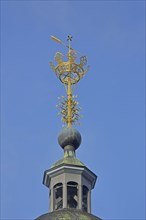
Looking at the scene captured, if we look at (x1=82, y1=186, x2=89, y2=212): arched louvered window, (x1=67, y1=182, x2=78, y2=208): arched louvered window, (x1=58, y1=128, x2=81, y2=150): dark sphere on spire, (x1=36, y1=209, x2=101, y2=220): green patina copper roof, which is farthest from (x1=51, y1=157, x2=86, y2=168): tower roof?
(x1=36, y1=209, x2=101, y2=220): green patina copper roof

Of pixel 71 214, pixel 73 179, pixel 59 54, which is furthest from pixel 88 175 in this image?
pixel 59 54

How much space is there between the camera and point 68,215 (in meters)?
35.2

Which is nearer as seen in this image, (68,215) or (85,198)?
(68,215)

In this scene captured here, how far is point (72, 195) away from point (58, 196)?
23.6 inches

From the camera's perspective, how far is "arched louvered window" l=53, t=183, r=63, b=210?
37.1 m

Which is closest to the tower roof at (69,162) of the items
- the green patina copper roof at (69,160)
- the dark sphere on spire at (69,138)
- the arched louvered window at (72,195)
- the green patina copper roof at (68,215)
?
the green patina copper roof at (69,160)

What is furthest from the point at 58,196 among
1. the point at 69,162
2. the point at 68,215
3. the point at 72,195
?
the point at 68,215

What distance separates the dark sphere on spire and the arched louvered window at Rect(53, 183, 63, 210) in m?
1.93

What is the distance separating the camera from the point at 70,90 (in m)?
40.4

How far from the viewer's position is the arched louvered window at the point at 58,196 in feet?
122

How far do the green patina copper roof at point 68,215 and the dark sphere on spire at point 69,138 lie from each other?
377 cm

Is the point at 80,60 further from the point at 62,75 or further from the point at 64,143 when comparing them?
the point at 64,143

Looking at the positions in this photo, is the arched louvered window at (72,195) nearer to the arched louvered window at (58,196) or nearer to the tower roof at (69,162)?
the arched louvered window at (58,196)

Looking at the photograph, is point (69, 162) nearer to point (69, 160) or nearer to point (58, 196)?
point (69, 160)
